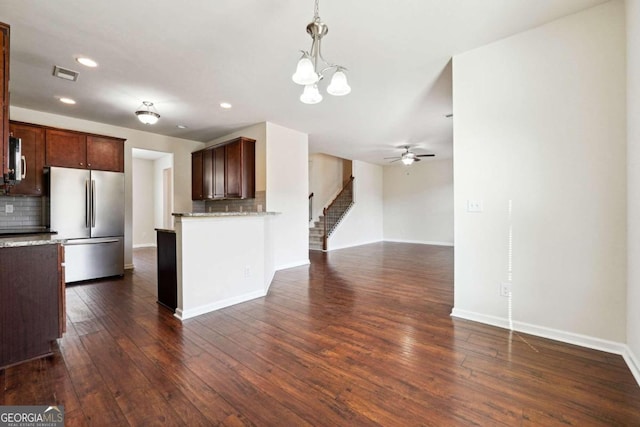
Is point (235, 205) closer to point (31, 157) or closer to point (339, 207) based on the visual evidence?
point (31, 157)

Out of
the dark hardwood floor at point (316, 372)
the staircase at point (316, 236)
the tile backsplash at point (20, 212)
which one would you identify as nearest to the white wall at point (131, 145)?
the tile backsplash at point (20, 212)

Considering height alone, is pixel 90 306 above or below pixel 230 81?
below

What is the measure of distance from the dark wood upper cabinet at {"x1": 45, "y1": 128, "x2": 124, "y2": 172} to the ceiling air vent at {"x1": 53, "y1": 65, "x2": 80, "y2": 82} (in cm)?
156

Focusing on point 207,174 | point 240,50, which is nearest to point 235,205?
point 207,174

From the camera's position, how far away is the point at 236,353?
223cm

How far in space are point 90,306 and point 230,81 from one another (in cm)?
336

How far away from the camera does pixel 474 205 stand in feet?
9.37

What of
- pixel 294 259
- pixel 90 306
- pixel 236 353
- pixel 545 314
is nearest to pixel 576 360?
pixel 545 314

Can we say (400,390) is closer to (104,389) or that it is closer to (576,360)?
(576,360)

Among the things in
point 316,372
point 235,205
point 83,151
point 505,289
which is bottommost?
point 316,372

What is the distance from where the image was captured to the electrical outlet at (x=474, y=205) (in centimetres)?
282

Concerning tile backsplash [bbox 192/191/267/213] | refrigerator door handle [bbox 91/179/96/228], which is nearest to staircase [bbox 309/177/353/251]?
tile backsplash [bbox 192/191/267/213]

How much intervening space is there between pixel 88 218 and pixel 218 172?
90.3 inches

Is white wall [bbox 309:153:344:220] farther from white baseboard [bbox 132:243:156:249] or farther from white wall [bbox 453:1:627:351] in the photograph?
white wall [bbox 453:1:627:351]
